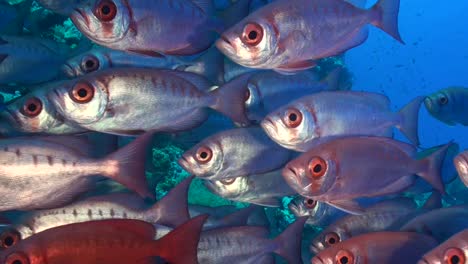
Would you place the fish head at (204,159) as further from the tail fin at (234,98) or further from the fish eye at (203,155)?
the tail fin at (234,98)

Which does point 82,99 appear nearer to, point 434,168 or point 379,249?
point 379,249

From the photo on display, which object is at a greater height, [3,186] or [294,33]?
[294,33]

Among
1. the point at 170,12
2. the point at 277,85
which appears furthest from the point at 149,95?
the point at 277,85

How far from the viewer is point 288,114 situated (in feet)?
12.5

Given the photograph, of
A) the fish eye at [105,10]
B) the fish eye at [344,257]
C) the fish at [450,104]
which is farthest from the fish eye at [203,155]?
the fish at [450,104]

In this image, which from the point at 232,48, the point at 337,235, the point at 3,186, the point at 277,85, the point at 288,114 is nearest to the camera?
the point at 3,186

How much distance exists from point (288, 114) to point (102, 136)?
1.58 meters

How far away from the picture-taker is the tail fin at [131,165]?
3.29 metres

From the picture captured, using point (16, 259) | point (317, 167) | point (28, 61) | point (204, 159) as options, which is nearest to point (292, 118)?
point (317, 167)

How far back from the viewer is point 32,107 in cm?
392

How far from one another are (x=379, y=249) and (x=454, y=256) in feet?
2.04

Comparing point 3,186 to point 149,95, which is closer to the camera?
point 3,186

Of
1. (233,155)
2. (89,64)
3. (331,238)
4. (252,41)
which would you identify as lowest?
(331,238)

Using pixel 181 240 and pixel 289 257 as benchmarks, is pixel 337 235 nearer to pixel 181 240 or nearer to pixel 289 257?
pixel 289 257
